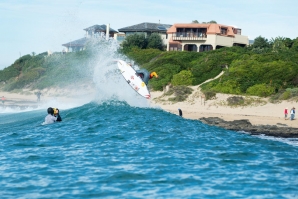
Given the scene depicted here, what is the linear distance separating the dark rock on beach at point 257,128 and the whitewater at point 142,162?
7.73 meters

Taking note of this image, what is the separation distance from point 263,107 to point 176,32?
35.6 meters

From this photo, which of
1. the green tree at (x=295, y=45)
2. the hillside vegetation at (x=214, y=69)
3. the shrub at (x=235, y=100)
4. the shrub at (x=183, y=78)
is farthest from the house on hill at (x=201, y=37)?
the shrub at (x=235, y=100)

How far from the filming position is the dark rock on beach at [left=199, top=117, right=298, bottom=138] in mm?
29203

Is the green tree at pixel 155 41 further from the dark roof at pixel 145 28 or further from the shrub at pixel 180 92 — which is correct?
the shrub at pixel 180 92

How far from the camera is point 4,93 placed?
7288 centimetres

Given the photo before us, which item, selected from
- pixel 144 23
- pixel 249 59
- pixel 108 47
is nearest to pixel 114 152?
pixel 108 47

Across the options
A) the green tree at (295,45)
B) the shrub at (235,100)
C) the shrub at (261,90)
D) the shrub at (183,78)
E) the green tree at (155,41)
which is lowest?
the shrub at (235,100)

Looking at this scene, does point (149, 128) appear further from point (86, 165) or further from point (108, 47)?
point (108, 47)

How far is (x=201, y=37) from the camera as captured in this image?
7100cm

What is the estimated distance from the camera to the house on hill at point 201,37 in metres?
70.8

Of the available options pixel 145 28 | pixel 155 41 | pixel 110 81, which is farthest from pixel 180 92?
pixel 145 28

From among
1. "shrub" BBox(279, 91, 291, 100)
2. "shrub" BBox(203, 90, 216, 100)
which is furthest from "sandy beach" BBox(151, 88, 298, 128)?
"shrub" BBox(279, 91, 291, 100)

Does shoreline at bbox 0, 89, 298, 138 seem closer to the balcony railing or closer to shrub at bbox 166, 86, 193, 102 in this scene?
shrub at bbox 166, 86, 193, 102

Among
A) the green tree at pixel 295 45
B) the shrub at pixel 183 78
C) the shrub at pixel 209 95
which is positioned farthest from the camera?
the green tree at pixel 295 45
